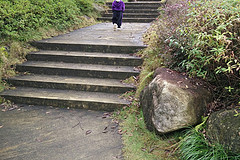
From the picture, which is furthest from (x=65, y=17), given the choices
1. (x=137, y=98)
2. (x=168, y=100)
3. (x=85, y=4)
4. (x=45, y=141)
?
(x=168, y=100)

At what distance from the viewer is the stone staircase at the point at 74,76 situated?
14.8ft

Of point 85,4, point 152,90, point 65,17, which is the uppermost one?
point 85,4

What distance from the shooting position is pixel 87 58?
546 centimetres

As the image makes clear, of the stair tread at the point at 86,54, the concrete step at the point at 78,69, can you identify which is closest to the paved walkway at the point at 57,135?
the concrete step at the point at 78,69

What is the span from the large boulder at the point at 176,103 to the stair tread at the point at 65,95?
1.24m

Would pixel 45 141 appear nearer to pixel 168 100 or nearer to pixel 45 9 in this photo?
pixel 168 100

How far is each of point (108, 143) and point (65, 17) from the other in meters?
5.88

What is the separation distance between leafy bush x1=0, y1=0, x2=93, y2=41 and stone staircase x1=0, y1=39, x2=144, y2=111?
2.03 feet

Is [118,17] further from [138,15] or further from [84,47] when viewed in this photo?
[84,47]

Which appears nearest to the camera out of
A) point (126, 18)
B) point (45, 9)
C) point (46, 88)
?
point (46, 88)

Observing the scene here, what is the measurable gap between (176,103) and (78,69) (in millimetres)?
2949

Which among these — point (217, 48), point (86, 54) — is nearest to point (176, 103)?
point (217, 48)

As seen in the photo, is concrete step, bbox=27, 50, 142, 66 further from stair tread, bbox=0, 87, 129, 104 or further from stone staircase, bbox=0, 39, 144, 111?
stair tread, bbox=0, 87, 129, 104

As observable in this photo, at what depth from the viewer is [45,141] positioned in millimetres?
3375
